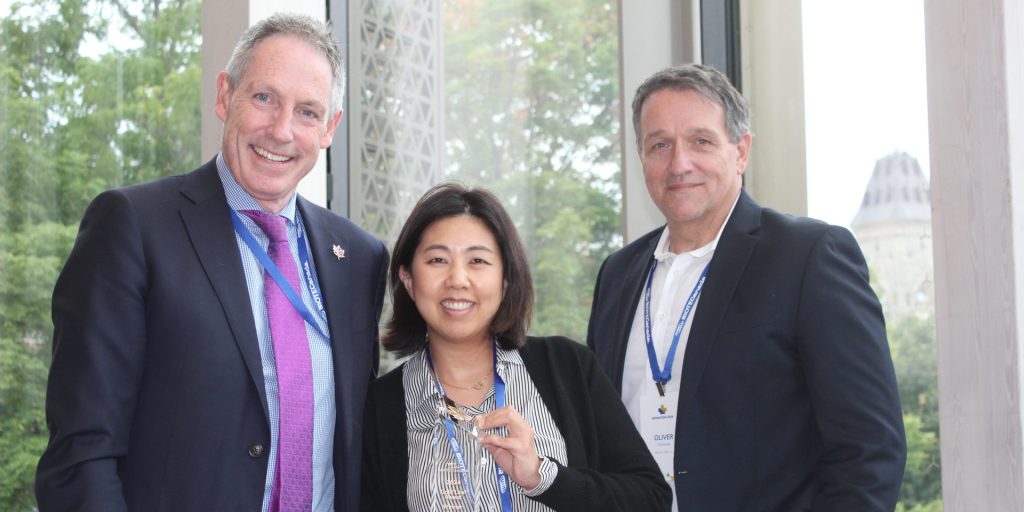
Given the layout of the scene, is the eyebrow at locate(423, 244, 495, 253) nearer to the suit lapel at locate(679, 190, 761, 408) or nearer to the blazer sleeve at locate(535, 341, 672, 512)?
the blazer sleeve at locate(535, 341, 672, 512)

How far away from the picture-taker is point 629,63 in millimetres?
4688

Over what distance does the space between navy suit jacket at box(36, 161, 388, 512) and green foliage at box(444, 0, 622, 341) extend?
7.97 feet

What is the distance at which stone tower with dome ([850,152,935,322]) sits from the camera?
361cm

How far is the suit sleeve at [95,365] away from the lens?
2223 mm

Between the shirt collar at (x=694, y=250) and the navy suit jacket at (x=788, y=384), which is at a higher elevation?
the shirt collar at (x=694, y=250)

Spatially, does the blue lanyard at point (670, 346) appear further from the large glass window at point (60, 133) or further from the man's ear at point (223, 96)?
the large glass window at point (60, 133)

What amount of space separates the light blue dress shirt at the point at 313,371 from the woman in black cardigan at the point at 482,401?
116mm

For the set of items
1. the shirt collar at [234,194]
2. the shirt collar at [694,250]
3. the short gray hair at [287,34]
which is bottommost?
the shirt collar at [694,250]

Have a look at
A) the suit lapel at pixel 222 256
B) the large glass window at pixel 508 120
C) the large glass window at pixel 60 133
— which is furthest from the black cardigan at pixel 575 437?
the large glass window at pixel 60 133

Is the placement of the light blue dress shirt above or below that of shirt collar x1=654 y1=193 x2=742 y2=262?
below

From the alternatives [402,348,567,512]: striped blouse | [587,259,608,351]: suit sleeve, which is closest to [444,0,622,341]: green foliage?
[587,259,608,351]: suit sleeve

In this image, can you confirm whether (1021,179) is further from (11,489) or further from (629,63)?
(11,489)

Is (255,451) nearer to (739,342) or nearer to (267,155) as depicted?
(267,155)

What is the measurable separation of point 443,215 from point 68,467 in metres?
1.02
